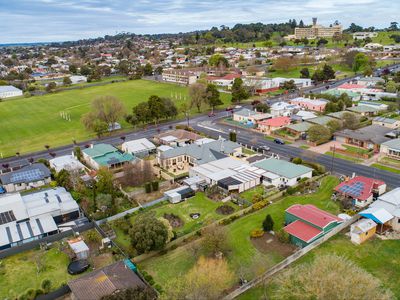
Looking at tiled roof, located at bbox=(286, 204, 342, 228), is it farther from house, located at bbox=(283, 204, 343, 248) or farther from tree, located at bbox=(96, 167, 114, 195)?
tree, located at bbox=(96, 167, 114, 195)

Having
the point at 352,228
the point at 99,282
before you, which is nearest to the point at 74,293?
the point at 99,282

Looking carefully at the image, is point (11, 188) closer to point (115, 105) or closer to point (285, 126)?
point (115, 105)

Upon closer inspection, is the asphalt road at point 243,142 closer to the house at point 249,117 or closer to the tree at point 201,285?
the house at point 249,117

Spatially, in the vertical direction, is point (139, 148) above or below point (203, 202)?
above

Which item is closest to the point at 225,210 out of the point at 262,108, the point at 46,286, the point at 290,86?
the point at 46,286

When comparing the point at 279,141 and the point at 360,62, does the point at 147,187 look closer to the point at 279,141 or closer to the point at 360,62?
the point at 279,141

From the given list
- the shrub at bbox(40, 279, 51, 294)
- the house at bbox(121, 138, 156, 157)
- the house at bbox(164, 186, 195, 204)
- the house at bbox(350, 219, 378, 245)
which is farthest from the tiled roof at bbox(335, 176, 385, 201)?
the shrub at bbox(40, 279, 51, 294)
